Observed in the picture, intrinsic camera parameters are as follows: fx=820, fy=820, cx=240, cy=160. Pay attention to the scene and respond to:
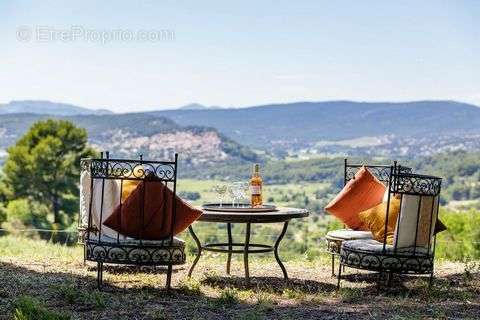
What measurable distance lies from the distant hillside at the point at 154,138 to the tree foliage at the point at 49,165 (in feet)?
91.0

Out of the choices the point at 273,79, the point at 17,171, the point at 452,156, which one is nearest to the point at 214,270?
the point at 17,171

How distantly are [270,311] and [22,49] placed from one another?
4027 cm

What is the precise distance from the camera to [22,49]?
4347cm

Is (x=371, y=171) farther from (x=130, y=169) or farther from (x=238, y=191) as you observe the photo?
(x=130, y=169)

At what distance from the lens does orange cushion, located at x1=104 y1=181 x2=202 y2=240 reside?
6.28 m

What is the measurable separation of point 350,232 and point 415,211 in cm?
113

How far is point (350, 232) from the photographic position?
24.2ft

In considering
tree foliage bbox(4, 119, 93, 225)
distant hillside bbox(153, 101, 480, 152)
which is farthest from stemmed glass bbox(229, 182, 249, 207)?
distant hillside bbox(153, 101, 480, 152)

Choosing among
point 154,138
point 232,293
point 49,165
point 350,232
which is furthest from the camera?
point 154,138

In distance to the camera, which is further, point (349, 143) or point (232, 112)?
point (232, 112)

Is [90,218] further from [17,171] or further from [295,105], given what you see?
[295,105]

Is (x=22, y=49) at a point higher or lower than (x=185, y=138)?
higher

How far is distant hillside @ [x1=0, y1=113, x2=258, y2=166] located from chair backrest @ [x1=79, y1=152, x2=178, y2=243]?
191ft

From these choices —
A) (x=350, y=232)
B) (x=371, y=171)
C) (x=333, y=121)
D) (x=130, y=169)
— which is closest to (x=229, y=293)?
(x=130, y=169)
